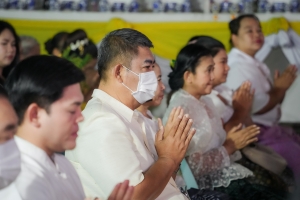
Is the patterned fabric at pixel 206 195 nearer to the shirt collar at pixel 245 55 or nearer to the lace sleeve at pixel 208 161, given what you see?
the lace sleeve at pixel 208 161

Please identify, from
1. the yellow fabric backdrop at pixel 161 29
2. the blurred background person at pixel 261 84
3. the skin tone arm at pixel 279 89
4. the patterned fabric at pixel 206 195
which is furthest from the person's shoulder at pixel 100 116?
the yellow fabric backdrop at pixel 161 29

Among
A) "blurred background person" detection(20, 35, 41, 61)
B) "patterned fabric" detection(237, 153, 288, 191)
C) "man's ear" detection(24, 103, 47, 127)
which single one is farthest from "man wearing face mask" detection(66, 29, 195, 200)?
"blurred background person" detection(20, 35, 41, 61)

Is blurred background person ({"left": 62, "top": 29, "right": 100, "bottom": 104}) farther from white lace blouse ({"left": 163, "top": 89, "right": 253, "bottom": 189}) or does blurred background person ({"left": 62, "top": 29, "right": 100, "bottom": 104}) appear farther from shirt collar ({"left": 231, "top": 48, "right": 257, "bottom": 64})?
white lace blouse ({"left": 163, "top": 89, "right": 253, "bottom": 189})

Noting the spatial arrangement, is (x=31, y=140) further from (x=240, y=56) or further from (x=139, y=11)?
(x=139, y=11)

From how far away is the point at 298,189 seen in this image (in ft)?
9.88

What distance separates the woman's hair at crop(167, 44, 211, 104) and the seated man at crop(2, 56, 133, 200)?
4.44 ft

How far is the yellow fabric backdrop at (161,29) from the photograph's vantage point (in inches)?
179

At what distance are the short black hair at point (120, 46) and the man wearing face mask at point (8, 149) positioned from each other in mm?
593

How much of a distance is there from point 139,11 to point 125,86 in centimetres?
290

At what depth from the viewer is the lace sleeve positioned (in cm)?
245

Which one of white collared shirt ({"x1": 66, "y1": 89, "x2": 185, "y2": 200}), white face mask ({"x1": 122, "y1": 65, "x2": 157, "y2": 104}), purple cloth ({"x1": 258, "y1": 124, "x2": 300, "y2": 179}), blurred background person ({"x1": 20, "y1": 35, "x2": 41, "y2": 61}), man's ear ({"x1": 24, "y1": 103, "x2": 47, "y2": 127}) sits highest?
man's ear ({"x1": 24, "y1": 103, "x2": 47, "y2": 127})

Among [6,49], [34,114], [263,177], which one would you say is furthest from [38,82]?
[263,177]

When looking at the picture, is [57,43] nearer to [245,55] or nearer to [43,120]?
[245,55]

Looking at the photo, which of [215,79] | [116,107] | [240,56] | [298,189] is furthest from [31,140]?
[240,56]
